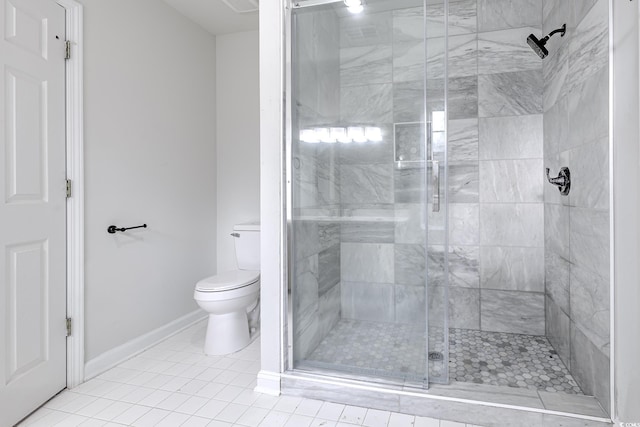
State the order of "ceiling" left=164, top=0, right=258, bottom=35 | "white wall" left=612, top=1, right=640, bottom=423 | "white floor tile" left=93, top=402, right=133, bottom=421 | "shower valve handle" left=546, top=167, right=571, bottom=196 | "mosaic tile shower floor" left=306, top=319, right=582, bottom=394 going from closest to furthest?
"white wall" left=612, top=1, right=640, bottom=423 → "white floor tile" left=93, top=402, right=133, bottom=421 → "mosaic tile shower floor" left=306, top=319, right=582, bottom=394 → "shower valve handle" left=546, top=167, right=571, bottom=196 → "ceiling" left=164, top=0, right=258, bottom=35

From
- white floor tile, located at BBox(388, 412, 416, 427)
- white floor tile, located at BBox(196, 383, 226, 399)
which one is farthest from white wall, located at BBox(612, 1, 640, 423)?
white floor tile, located at BBox(196, 383, 226, 399)

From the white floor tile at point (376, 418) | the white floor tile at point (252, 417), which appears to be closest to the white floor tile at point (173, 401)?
the white floor tile at point (252, 417)

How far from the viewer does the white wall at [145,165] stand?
2.18m

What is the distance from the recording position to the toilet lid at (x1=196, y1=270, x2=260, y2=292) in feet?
7.66

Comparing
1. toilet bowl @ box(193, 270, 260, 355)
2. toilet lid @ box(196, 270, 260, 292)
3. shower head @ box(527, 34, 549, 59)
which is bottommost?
toilet bowl @ box(193, 270, 260, 355)

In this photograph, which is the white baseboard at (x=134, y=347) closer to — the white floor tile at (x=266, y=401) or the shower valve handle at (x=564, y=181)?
the white floor tile at (x=266, y=401)

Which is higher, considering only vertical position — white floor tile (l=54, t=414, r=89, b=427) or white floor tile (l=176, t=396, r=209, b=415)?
white floor tile (l=176, t=396, r=209, b=415)

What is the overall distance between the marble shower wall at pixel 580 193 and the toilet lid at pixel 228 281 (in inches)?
76.5

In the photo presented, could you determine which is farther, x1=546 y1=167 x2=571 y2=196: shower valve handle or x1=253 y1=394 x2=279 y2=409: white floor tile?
x1=546 y1=167 x2=571 y2=196: shower valve handle

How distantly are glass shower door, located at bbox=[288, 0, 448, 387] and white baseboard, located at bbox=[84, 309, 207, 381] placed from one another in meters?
1.19

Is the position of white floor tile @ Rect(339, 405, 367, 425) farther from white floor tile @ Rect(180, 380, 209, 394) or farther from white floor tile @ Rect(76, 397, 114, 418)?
white floor tile @ Rect(76, 397, 114, 418)

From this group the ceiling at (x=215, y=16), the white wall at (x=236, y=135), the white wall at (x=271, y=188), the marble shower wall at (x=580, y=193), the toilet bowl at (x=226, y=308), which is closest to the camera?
the marble shower wall at (x=580, y=193)

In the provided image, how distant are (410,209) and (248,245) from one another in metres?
1.51

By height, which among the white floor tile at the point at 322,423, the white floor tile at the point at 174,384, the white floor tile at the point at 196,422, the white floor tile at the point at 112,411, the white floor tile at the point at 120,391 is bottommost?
the white floor tile at the point at 112,411
